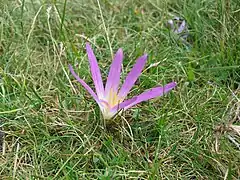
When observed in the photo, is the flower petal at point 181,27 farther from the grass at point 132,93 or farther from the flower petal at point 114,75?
the flower petal at point 114,75

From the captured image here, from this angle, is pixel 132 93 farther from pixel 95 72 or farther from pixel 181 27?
pixel 181 27

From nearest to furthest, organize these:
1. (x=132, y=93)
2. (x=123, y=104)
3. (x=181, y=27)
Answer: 1. (x=123, y=104)
2. (x=132, y=93)
3. (x=181, y=27)

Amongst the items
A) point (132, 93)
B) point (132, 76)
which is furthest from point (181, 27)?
point (132, 76)

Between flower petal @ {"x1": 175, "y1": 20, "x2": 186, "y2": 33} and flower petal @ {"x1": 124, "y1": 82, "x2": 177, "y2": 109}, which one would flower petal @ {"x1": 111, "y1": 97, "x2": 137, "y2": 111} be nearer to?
flower petal @ {"x1": 124, "y1": 82, "x2": 177, "y2": 109}

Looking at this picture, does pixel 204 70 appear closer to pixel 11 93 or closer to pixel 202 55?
pixel 202 55

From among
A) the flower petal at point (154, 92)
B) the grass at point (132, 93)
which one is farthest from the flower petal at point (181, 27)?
the flower petal at point (154, 92)

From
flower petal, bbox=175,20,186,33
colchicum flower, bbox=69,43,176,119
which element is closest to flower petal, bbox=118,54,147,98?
colchicum flower, bbox=69,43,176,119

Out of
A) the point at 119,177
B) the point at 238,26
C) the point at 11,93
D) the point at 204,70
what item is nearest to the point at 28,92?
the point at 11,93
